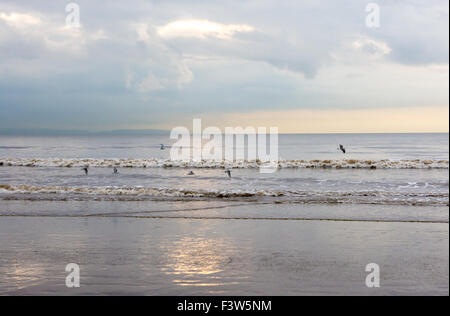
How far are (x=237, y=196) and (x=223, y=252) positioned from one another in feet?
30.0

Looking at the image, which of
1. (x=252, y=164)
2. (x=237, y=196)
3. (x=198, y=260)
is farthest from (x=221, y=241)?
(x=252, y=164)

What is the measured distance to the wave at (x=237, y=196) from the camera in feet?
48.9

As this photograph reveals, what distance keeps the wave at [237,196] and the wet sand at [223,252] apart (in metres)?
2.57

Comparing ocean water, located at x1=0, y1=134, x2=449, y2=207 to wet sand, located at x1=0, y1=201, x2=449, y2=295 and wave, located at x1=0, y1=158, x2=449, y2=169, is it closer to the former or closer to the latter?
wave, located at x1=0, y1=158, x2=449, y2=169

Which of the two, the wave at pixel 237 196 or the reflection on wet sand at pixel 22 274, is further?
the wave at pixel 237 196

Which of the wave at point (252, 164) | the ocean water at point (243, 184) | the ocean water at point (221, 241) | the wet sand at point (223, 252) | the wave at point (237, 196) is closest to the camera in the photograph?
the wet sand at point (223, 252)

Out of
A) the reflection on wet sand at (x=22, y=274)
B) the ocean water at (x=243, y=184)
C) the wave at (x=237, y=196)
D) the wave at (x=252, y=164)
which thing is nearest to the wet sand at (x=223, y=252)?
the reflection on wet sand at (x=22, y=274)

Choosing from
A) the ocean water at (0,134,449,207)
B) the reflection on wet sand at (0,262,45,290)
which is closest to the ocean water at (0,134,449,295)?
the reflection on wet sand at (0,262,45,290)

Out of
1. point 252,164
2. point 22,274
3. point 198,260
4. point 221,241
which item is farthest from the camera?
point 252,164

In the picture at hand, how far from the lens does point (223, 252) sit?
25.8 feet

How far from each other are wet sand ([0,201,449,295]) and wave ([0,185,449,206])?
2.57 m

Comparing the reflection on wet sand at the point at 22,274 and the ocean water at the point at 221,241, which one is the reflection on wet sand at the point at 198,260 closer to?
the ocean water at the point at 221,241

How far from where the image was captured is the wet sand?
6.04m

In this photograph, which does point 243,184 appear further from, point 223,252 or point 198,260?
point 198,260
